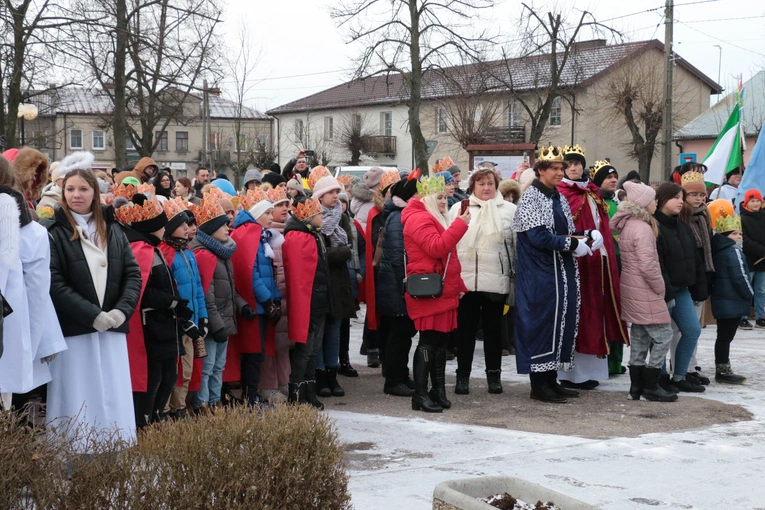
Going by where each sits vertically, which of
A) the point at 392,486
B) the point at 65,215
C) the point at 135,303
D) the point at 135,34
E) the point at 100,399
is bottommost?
the point at 392,486

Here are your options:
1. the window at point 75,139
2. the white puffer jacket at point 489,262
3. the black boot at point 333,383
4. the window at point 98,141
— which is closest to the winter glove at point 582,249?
the white puffer jacket at point 489,262

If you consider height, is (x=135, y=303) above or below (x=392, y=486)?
above

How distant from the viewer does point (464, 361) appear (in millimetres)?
8328

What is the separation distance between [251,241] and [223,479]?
4001 mm

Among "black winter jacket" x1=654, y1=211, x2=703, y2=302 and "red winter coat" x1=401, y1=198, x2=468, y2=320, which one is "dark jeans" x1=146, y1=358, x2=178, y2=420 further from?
"black winter jacket" x1=654, y1=211, x2=703, y2=302

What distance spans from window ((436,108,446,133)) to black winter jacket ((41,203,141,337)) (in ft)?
145

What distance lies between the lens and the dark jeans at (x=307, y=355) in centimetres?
759

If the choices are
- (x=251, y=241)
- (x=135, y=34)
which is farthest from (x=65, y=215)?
(x=135, y=34)

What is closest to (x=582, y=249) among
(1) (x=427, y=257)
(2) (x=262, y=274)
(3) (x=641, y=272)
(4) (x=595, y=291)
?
(3) (x=641, y=272)

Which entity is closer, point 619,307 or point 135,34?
point 619,307

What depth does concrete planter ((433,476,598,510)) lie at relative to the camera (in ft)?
12.2

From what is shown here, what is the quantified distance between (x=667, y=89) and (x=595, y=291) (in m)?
16.3

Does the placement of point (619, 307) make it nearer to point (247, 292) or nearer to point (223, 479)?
point (247, 292)

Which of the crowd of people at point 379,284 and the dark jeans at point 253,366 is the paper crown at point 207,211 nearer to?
the crowd of people at point 379,284
